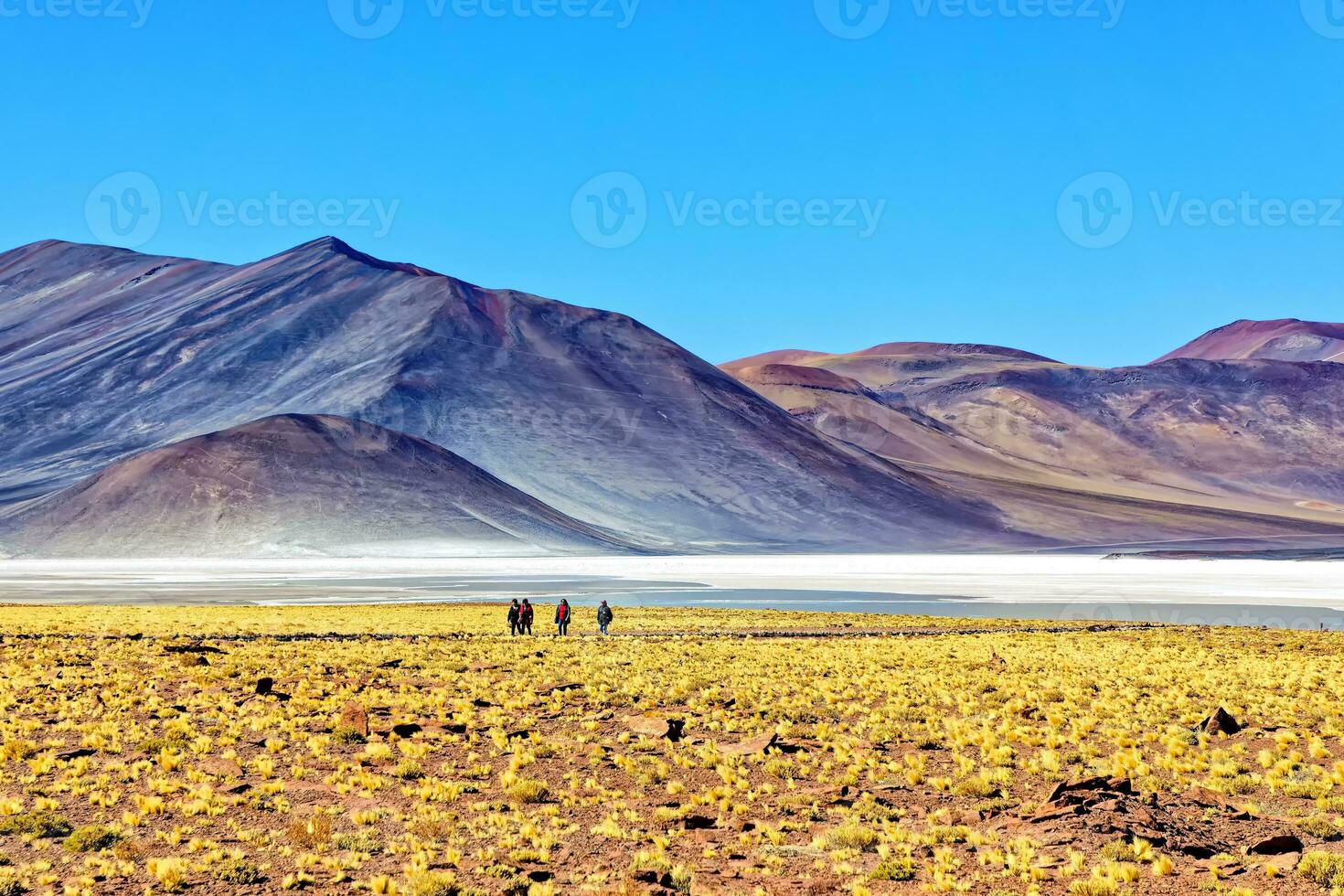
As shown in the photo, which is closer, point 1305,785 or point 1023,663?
point 1305,785

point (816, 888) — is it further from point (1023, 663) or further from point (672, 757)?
point (1023, 663)

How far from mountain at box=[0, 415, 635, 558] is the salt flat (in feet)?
28.7

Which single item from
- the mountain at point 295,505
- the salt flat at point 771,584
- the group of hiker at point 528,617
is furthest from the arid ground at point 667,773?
the mountain at point 295,505

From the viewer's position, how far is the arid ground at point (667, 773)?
11039 millimetres

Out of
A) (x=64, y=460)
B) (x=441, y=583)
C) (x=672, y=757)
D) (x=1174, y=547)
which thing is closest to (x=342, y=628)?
(x=672, y=757)

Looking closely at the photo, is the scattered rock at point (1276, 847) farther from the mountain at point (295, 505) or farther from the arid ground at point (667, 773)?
the mountain at point (295, 505)

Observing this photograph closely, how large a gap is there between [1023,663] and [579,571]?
65.4 m

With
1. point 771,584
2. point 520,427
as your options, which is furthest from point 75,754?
point 520,427

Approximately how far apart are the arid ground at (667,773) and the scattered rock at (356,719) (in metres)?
0.04

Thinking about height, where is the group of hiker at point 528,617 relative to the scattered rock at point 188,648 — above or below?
above

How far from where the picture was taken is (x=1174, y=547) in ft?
458

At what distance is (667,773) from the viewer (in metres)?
15.4

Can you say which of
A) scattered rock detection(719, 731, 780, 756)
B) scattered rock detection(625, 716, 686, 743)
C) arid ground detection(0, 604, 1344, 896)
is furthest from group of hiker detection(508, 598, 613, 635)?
scattered rock detection(719, 731, 780, 756)

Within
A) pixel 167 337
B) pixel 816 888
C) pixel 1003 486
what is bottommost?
pixel 816 888
